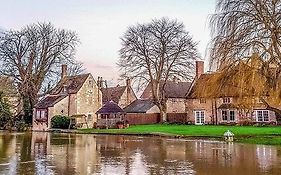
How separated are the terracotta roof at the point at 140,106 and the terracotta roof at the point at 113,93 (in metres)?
5.19

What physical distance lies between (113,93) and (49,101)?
19.0m

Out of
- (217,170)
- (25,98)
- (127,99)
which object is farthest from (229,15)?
(127,99)

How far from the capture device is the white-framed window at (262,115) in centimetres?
4394

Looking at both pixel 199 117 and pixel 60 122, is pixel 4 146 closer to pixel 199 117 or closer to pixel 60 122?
pixel 60 122

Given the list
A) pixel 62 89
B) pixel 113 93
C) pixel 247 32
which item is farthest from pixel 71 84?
pixel 247 32

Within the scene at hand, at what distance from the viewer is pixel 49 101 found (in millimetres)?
49844

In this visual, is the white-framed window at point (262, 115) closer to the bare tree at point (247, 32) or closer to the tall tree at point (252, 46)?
the tall tree at point (252, 46)

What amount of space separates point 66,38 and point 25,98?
369 inches

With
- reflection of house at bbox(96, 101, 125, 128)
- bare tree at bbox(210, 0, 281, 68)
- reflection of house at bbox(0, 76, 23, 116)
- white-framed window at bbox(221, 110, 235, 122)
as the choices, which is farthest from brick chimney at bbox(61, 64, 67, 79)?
bare tree at bbox(210, 0, 281, 68)

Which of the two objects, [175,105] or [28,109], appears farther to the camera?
[175,105]

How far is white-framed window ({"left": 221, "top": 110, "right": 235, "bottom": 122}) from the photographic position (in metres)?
46.1

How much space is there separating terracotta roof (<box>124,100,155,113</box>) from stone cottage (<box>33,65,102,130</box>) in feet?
24.2

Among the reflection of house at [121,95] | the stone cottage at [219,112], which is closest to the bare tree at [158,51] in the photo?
the stone cottage at [219,112]

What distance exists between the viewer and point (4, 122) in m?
48.1
